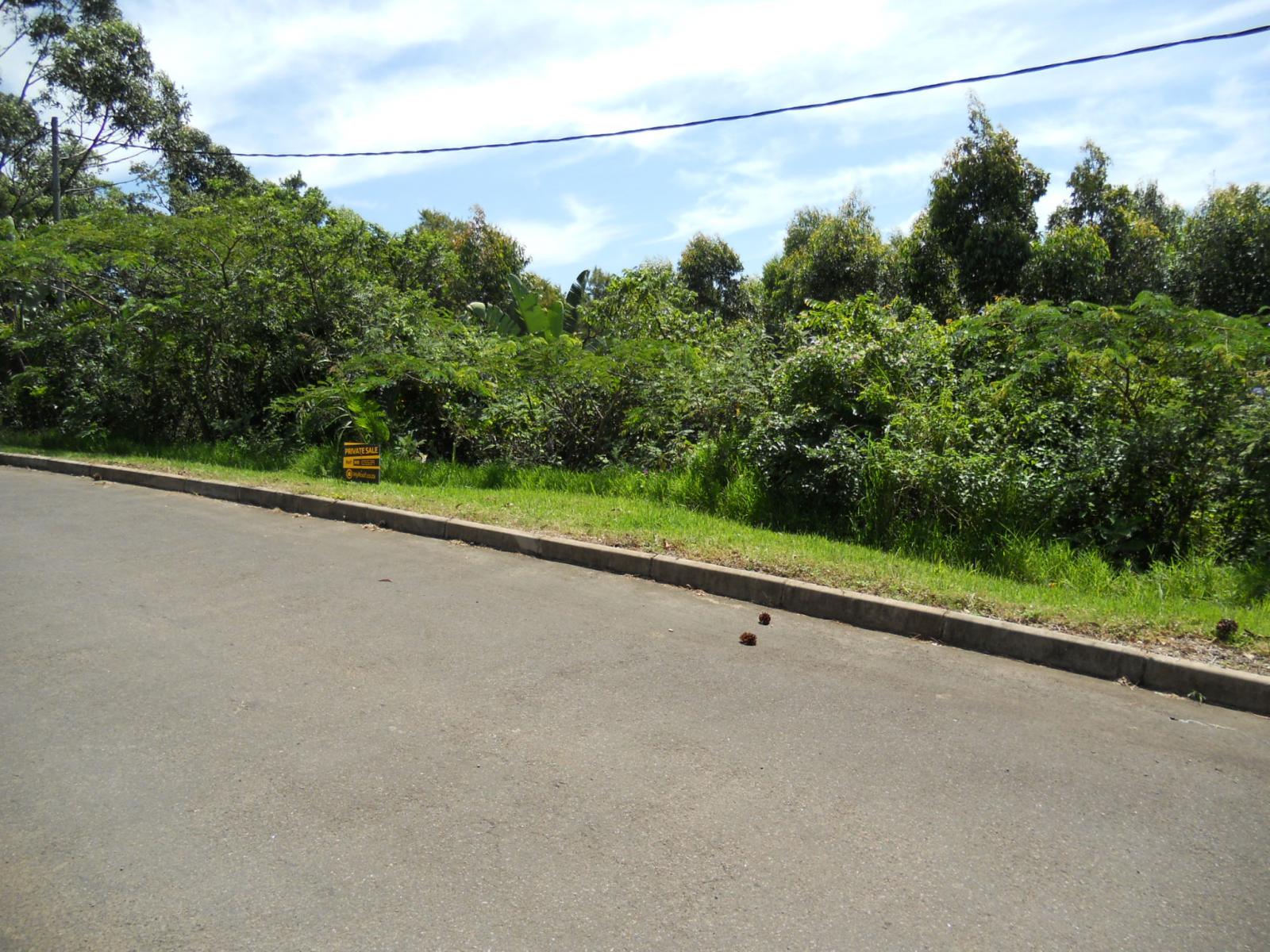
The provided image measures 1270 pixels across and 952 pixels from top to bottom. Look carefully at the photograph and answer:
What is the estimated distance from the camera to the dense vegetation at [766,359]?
25.9 feet

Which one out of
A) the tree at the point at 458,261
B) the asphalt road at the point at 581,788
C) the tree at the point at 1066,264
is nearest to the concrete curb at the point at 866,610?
the asphalt road at the point at 581,788

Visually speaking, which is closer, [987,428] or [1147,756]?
[1147,756]

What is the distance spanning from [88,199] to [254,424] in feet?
60.4

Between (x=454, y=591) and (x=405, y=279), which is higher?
(x=405, y=279)

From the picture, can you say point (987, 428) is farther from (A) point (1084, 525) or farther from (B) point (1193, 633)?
(B) point (1193, 633)

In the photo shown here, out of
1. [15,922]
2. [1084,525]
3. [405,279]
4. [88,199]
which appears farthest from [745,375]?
[88,199]

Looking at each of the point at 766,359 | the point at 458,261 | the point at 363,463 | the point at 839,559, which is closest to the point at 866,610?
the point at 839,559

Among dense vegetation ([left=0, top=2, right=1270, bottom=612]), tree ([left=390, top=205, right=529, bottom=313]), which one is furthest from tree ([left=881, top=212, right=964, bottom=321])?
tree ([left=390, top=205, right=529, bottom=313])

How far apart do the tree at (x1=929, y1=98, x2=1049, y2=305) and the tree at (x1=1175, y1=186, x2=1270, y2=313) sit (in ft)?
14.5

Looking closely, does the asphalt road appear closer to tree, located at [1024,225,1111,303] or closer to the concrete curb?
the concrete curb

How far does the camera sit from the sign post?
11.6 meters

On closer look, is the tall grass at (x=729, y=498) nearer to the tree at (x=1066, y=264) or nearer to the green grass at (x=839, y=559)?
the green grass at (x=839, y=559)

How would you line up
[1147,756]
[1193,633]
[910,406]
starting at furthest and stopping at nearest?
[910,406] < [1193,633] < [1147,756]

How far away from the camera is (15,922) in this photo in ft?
9.32
